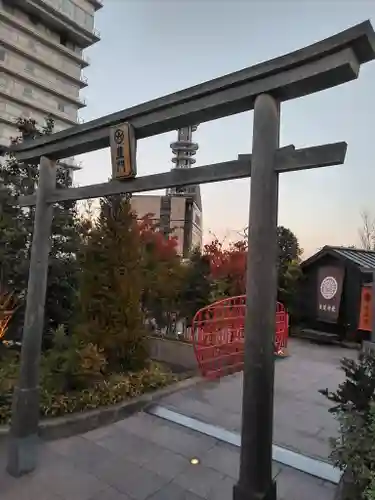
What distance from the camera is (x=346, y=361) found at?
8.65 ft

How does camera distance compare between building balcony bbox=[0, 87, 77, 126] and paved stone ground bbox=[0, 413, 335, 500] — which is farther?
building balcony bbox=[0, 87, 77, 126]

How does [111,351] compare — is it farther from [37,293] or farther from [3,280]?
[3,280]

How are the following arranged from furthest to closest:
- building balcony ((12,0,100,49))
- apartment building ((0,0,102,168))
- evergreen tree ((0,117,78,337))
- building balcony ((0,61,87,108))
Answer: building balcony ((12,0,100,49)) → apartment building ((0,0,102,168)) → building balcony ((0,61,87,108)) → evergreen tree ((0,117,78,337))

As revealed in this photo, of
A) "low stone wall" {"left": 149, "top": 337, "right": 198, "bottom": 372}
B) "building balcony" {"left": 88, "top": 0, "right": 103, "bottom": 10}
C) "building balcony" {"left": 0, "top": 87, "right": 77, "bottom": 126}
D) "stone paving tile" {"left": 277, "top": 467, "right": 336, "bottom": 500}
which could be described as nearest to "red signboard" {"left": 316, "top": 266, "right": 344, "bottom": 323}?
"low stone wall" {"left": 149, "top": 337, "right": 198, "bottom": 372}

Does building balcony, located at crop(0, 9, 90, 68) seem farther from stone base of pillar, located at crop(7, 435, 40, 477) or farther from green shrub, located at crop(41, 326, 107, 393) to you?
stone base of pillar, located at crop(7, 435, 40, 477)

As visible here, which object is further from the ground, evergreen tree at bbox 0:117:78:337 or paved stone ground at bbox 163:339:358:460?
evergreen tree at bbox 0:117:78:337

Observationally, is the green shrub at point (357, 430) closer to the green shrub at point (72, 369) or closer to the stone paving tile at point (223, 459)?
the stone paving tile at point (223, 459)

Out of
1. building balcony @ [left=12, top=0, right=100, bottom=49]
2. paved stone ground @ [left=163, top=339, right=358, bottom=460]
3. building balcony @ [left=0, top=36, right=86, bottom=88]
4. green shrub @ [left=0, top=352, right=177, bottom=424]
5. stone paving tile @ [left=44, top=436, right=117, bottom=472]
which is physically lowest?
stone paving tile @ [left=44, top=436, right=117, bottom=472]

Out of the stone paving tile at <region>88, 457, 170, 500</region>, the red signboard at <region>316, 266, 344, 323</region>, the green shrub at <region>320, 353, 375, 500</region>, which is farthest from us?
the red signboard at <region>316, 266, 344, 323</region>

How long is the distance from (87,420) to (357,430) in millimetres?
2976

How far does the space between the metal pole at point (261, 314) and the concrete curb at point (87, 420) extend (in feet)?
7.81

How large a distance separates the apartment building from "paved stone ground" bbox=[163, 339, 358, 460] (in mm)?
32554

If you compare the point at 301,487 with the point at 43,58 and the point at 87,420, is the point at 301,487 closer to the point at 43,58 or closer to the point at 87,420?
the point at 87,420

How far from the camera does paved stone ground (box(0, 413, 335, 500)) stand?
9.66 feet
